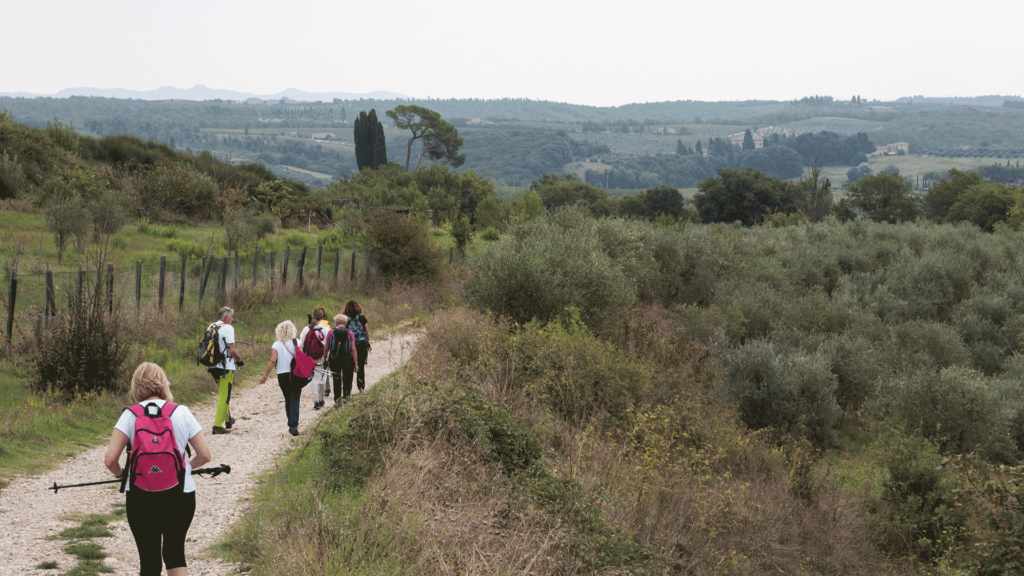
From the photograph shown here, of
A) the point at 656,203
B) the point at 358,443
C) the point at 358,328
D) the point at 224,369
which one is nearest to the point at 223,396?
the point at 224,369

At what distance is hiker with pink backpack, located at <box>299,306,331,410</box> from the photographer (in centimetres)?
1168

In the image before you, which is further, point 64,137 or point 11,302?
point 64,137

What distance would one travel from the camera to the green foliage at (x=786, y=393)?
1703cm

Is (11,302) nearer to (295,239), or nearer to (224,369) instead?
(224,369)

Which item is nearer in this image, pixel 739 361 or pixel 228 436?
pixel 228 436

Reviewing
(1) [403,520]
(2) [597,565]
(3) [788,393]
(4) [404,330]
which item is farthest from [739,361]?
(1) [403,520]

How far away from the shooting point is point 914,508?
1198cm

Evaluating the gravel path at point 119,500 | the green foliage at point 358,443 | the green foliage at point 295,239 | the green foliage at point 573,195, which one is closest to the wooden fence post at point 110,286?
the gravel path at point 119,500

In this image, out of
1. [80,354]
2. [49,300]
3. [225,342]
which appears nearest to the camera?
[225,342]

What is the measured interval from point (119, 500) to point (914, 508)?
1230cm

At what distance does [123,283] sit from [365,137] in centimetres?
7378

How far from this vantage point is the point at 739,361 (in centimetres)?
1800

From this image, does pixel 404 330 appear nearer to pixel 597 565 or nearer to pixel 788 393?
pixel 788 393

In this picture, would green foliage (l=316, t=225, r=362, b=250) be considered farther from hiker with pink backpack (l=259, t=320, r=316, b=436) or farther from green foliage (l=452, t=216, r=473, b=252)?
hiker with pink backpack (l=259, t=320, r=316, b=436)
